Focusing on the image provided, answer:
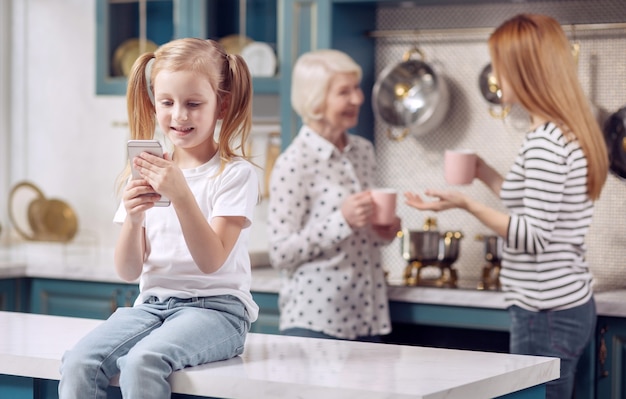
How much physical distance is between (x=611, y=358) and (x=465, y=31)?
3.98 ft

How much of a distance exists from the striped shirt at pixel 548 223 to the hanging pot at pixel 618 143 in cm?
58

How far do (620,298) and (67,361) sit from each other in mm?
1842

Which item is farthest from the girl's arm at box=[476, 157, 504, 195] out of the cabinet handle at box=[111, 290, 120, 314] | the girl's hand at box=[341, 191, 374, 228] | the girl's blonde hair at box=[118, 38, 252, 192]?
the cabinet handle at box=[111, 290, 120, 314]

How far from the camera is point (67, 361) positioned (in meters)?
1.67

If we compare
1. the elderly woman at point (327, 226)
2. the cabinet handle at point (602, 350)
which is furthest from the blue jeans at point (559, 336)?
the elderly woman at point (327, 226)

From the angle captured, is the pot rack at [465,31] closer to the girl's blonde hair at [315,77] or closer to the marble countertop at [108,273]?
the girl's blonde hair at [315,77]

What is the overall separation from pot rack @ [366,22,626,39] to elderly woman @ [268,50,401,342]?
0.54 metres

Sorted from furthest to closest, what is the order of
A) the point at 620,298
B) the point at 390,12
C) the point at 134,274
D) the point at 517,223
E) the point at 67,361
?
the point at 390,12, the point at 620,298, the point at 517,223, the point at 134,274, the point at 67,361

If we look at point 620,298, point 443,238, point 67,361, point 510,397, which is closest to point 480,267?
point 443,238

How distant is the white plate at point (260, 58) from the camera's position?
3699 millimetres

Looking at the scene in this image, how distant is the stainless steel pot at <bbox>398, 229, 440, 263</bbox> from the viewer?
134 inches

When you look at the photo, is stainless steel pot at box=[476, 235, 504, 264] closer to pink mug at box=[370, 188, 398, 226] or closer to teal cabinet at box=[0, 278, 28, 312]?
pink mug at box=[370, 188, 398, 226]

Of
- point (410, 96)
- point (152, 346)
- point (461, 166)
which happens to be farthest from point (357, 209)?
point (152, 346)

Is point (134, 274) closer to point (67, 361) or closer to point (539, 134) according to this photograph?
point (67, 361)
